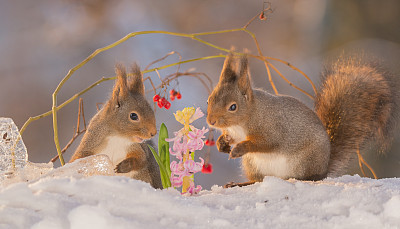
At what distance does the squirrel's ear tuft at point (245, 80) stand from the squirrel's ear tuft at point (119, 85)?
246 millimetres

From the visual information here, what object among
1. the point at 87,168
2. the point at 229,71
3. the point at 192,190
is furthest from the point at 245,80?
the point at 87,168

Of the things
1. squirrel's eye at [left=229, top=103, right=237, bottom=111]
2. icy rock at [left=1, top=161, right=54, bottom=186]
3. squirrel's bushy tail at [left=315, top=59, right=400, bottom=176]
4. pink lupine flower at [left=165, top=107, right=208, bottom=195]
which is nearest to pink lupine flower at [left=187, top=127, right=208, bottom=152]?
pink lupine flower at [left=165, top=107, right=208, bottom=195]

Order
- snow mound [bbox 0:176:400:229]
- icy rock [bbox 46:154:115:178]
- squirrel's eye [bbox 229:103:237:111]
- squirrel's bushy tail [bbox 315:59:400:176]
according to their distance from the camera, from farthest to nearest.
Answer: squirrel's bushy tail [bbox 315:59:400:176] < squirrel's eye [bbox 229:103:237:111] < icy rock [bbox 46:154:115:178] < snow mound [bbox 0:176:400:229]

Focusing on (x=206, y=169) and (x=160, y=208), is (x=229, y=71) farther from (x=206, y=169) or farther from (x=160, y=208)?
(x=160, y=208)

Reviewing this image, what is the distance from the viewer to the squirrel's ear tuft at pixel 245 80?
93 centimetres

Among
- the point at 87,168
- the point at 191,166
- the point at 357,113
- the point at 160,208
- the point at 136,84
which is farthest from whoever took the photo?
the point at 357,113

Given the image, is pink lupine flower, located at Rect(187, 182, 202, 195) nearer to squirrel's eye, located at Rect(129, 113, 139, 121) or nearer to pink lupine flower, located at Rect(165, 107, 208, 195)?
pink lupine flower, located at Rect(165, 107, 208, 195)

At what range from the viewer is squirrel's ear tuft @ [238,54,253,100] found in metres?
0.93

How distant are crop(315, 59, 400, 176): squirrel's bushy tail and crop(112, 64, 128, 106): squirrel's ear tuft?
1.69ft

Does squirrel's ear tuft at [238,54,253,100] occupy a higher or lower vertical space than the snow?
higher

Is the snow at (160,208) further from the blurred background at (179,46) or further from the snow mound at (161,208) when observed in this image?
the blurred background at (179,46)

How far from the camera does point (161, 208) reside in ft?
1.86

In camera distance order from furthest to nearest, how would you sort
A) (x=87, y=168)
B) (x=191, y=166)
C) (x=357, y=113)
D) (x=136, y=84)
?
(x=357, y=113), (x=136, y=84), (x=191, y=166), (x=87, y=168)

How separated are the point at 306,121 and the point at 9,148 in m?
0.61
